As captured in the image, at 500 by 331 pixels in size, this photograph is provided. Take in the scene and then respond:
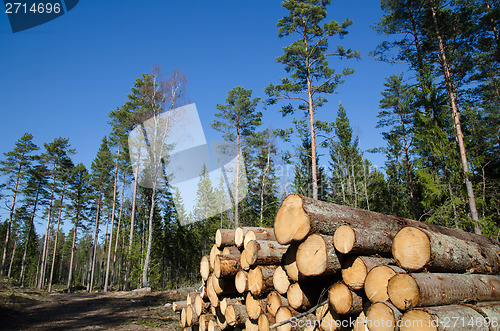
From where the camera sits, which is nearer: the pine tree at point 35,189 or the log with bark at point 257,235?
the log with bark at point 257,235

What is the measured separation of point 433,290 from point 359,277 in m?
0.70

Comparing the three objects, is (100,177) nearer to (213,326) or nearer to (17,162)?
(17,162)

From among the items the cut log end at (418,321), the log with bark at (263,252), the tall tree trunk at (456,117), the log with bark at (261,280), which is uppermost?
the tall tree trunk at (456,117)

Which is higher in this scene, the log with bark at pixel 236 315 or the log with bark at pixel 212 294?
the log with bark at pixel 212 294

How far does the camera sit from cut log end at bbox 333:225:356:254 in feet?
10.1

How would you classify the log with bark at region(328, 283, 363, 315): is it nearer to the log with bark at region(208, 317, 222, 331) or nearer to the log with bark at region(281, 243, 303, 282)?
the log with bark at region(281, 243, 303, 282)

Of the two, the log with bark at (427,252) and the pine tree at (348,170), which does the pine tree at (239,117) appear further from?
the log with bark at (427,252)

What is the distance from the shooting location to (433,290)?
2.77 m

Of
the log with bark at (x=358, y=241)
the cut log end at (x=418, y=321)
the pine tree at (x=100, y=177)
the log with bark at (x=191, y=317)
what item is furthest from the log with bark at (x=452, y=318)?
the pine tree at (x=100, y=177)

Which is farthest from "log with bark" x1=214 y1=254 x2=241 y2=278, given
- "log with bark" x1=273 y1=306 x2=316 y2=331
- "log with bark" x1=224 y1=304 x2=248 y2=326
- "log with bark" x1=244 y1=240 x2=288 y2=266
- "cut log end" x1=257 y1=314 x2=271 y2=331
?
"log with bark" x1=273 y1=306 x2=316 y2=331

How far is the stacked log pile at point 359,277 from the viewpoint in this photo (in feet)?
8.89

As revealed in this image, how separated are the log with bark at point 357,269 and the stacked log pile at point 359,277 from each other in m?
0.01

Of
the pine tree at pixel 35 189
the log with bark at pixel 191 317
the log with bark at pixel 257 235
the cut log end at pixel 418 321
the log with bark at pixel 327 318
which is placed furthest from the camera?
the pine tree at pixel 35 189

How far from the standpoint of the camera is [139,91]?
18188mm
